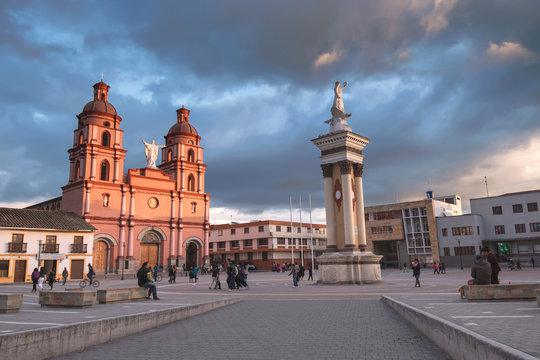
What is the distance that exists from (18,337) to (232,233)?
80.7m

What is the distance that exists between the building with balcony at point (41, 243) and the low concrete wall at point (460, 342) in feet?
135

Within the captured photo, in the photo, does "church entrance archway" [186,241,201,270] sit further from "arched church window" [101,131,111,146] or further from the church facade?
"arched church window" [101,131,111,146]

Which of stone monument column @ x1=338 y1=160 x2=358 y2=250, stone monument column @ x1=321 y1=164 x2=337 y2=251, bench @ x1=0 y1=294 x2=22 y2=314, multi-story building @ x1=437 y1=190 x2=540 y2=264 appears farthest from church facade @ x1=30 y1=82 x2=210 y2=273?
bench @ x1=0 y1=294 x2=22 y2=314

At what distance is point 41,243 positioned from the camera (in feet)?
144

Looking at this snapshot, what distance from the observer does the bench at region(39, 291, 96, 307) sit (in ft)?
44.3

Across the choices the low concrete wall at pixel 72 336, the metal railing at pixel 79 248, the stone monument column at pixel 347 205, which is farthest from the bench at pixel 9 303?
the metal railing at pixel 79 248

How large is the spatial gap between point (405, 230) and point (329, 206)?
4370cm

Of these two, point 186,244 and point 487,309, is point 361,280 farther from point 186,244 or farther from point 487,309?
point 186,244

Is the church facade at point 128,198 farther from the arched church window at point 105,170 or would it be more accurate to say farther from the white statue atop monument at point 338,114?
the white statue atop monument at point 338,114

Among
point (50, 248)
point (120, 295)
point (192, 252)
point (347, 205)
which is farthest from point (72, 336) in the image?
point (192, 252)

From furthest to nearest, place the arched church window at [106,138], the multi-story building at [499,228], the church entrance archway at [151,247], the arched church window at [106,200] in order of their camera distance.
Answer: the multi-story building at [499,228], the church entrance archway at [151,247], the arched church window at [106,138], the arched church window at [106,200]

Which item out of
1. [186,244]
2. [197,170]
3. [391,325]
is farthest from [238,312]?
[197,170]

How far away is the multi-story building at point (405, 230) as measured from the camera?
222 ft

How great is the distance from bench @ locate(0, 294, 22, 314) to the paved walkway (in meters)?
11.9
